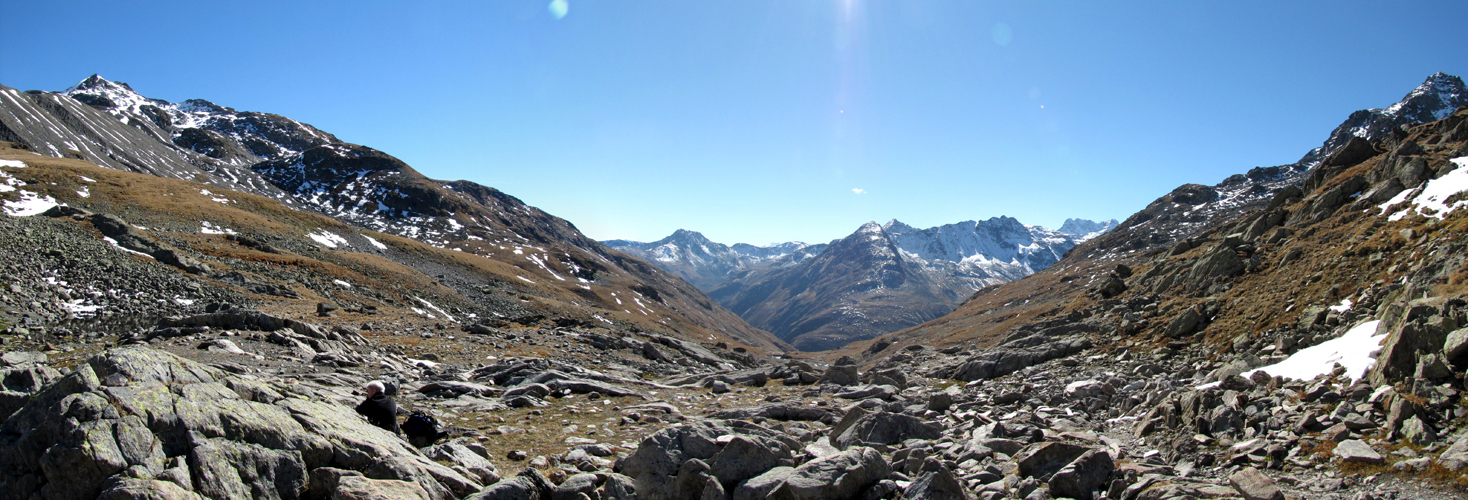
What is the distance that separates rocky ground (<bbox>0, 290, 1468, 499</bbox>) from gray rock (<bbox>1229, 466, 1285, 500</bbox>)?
0.13 ft

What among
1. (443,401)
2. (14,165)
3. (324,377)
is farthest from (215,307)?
(14,165)

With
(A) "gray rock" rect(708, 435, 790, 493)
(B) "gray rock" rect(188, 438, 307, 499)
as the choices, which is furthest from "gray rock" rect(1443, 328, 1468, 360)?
(B) "gray rock" rect(188, 438, 307, 499)

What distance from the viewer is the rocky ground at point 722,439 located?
7.88 m

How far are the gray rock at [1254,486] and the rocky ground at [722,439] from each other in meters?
0.04

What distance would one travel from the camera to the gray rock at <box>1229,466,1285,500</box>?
9227 mm

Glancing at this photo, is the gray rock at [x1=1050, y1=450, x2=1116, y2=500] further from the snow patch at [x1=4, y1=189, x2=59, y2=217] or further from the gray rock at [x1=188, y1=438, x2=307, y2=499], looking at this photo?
the snow patch at [x1=4, y1=189, x2=59, y2=217]

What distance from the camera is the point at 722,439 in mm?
12320

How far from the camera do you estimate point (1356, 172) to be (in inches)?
1310

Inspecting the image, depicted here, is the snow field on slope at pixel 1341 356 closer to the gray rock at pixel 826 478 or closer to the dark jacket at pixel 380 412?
the gray rock at pixel 826 478

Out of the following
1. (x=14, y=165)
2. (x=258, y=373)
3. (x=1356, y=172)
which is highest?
(x=14, y=165)

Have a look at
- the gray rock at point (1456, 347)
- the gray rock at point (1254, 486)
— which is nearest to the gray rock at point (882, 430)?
the gray rock at point (1254, 486)

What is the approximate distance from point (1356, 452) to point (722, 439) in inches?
470

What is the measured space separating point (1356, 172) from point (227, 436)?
5123 centimetres

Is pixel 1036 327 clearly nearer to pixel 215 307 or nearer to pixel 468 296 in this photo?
pixel 215 307
